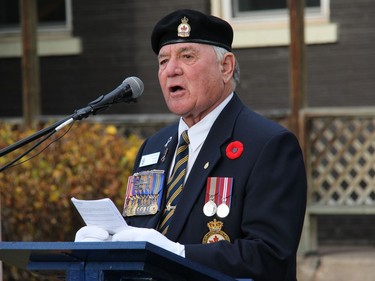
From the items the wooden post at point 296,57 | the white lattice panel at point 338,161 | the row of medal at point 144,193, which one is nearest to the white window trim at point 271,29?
the white lattice panel at point 338,161

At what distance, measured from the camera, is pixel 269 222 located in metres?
3.75

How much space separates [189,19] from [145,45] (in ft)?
25.4

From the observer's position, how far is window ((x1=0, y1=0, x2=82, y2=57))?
12.1 metres

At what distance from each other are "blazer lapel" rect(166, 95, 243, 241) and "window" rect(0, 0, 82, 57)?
26.4 feet

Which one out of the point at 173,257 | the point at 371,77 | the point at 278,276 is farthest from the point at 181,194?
the point at 371,77

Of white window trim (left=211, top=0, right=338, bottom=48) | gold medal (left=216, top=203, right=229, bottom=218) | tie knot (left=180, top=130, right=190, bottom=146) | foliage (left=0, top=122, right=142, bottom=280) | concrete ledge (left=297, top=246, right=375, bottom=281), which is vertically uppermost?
white window trim (left=211, top=0, right=338, bottom=48)

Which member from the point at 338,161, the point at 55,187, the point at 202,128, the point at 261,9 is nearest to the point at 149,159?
the point at 202,128

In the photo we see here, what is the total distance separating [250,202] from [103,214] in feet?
1.84

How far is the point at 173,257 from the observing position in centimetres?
325

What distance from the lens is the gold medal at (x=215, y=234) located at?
12.7 ft

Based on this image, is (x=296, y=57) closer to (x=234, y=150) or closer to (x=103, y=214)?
(x=234, y=150)

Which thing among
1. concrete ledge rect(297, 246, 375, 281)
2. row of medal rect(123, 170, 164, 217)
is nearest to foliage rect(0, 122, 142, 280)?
concrete ledge rect(297, 246, 375, 281)

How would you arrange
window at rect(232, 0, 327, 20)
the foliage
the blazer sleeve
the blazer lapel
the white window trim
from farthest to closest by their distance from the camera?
window at rect(232, 0, 327, 20) < the white window trim < the foliage < the blazer lapel < the blazer sleeve

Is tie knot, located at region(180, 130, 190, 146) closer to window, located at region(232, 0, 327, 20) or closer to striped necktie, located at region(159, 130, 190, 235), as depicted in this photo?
striped necktie, located at region(159, 130, 190, 235)
